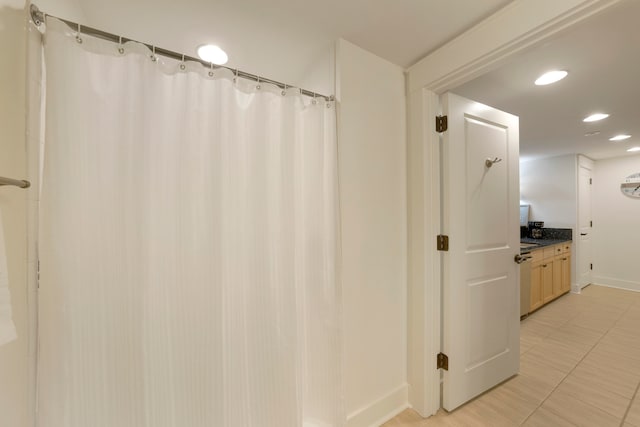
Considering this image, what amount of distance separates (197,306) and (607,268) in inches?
253

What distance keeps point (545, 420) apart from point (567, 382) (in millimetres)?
598

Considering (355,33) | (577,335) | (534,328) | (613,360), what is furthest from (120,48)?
(577,335)

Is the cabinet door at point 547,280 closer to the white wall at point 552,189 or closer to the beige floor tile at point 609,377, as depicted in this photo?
the white wall at point 552,189

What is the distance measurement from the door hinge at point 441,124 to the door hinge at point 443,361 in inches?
57.3

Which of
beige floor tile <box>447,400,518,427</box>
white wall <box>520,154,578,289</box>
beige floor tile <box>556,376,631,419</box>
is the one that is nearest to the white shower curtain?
beige floor tile <box>447,400,518,427</box>

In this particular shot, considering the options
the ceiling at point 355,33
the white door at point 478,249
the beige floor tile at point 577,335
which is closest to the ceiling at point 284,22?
the ceiling at point 355,33

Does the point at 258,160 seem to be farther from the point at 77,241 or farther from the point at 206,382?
the point at 206,382

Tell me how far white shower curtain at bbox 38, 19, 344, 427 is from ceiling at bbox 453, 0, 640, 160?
4.55ft

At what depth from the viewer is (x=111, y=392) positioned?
0.88m

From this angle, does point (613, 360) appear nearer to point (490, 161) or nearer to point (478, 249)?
point (478, 249)

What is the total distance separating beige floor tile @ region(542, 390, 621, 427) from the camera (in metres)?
1.46

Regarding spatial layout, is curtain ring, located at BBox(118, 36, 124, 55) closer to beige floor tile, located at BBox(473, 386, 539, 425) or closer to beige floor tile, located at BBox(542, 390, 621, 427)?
beige floor tile, located at BBox(473, 386, 539, 425)

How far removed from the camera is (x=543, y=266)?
317cm

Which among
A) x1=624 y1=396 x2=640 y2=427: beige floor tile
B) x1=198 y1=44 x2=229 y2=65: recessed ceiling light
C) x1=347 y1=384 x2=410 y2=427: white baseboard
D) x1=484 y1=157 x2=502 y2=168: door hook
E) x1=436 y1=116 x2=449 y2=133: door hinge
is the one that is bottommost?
x1=624 y1=396 x2=640 y2=427: beige floor tile
